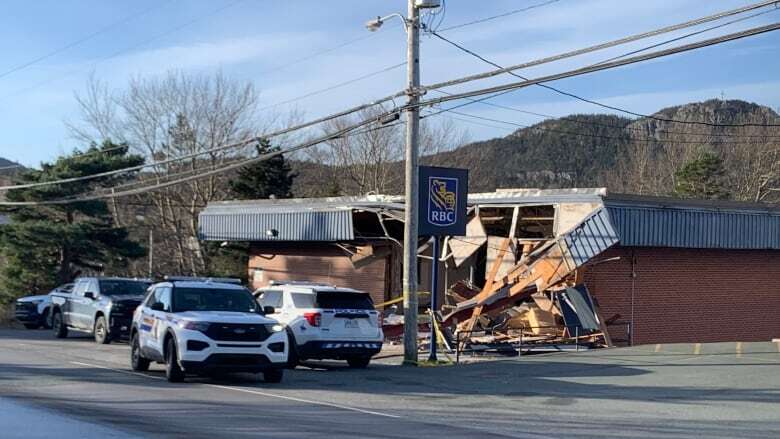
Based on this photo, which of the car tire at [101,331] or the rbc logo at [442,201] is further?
the car tire at [101,331]

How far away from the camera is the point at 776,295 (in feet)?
102

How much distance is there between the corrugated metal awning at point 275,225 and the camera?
3250 cm

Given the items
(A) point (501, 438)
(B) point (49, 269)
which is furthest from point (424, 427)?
(B) point (49, 269)

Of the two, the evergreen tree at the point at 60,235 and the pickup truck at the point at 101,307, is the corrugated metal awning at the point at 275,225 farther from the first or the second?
the evergreen tree at the point at 60,235

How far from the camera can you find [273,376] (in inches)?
704

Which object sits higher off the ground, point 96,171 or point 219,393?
point 96,171

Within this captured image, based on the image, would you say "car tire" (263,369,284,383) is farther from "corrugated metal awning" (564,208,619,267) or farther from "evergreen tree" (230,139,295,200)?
"evergreen tree" (230,139,295,200)

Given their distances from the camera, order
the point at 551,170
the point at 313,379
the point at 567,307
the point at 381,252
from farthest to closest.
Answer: the point at 551,170 < the point at 381,252 < the point at 567,307 < the point at 313,379

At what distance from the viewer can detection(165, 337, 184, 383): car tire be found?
17.2 m

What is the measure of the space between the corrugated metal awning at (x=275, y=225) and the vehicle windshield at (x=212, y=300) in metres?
13.4

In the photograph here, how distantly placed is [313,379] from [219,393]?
3.25m

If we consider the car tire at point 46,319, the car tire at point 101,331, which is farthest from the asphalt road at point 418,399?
the car tire at point 46,319

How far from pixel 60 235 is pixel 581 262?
26046 mm

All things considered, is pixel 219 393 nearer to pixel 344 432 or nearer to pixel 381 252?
pixel 344 432
